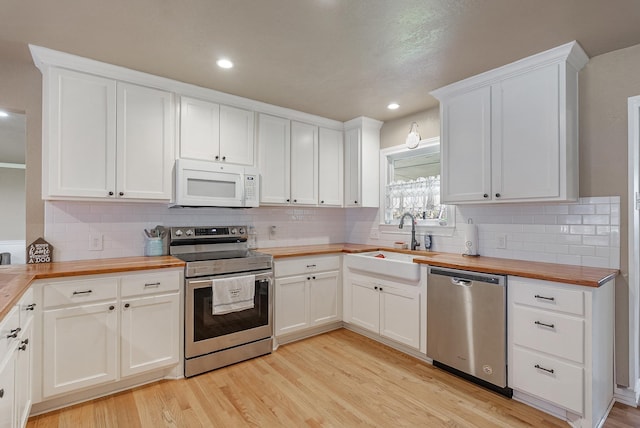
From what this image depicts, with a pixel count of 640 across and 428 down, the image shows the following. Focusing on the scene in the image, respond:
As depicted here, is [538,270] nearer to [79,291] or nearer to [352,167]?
[352,167]

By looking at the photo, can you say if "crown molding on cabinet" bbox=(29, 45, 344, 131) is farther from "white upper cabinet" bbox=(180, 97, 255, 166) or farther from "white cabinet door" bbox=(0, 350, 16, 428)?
"white cabinet door" bbox=(0, 350, 16, 428)

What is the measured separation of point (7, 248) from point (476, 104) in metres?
7.49

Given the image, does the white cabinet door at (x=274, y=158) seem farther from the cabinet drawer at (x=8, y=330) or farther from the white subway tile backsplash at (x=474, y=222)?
the cabinet drawer at (x=8, y=330)

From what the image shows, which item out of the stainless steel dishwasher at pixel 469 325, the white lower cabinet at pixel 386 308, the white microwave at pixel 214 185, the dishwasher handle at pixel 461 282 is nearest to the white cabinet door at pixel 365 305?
the white lower cabinet at pixel 386 308

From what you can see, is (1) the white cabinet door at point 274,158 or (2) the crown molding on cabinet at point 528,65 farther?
(1) the white cabinet door at point 274,158

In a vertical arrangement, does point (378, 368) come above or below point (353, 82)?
below

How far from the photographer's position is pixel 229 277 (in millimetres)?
2754

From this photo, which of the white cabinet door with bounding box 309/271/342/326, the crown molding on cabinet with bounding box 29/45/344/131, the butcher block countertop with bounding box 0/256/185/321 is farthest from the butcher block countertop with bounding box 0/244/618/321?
the crown molding on cabinet with bounding box 29/45/344/131

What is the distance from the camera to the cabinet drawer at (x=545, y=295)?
6.41 ft

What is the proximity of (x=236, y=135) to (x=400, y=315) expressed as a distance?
2.30 metres

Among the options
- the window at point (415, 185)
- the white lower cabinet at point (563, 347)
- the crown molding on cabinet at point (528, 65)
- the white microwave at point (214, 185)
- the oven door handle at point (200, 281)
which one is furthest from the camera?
the window at point (415, 185)

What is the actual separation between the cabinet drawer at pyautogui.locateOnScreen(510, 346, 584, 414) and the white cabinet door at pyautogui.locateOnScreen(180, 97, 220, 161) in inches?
114

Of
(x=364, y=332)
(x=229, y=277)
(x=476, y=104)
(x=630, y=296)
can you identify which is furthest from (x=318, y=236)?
(x=630, y=296)

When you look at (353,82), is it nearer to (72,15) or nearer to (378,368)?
(72,15)
